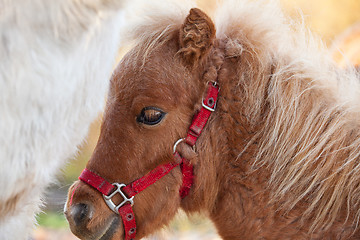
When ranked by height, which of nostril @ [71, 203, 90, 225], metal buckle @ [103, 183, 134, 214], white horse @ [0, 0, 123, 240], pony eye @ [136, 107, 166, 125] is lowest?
nostril @ [71, 203, 90, 225]

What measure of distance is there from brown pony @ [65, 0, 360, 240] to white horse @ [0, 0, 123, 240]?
549 mm

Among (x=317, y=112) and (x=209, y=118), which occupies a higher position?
(x=317, y=112)

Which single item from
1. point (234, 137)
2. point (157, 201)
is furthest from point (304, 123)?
point (157, 201)

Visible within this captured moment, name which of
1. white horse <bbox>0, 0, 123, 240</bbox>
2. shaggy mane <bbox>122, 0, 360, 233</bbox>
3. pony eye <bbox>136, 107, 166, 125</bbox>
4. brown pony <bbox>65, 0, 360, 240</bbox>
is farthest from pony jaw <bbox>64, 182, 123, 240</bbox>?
shaggy mane <bbox>122, 0, 360, 233</bbox>

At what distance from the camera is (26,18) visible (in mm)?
1030

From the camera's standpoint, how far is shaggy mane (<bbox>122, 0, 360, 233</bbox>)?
5.37 feet

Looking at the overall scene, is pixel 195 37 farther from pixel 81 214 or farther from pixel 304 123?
pixel 81 214

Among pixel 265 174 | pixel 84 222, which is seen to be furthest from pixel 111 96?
pixel 265 174

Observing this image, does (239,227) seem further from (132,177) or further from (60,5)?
(60,5)

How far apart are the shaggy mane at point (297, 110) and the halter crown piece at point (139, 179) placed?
6.7 inches

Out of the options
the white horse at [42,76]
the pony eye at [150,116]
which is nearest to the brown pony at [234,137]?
the pony eye at [150,116]

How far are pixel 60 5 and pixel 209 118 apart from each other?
91 centimetres

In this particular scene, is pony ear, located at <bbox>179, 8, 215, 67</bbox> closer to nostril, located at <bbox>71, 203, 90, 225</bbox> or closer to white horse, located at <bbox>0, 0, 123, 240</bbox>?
white horse, located at <bbox>0, 0, 123, 240</bbox>

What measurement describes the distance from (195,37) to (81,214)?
36.8 inches
